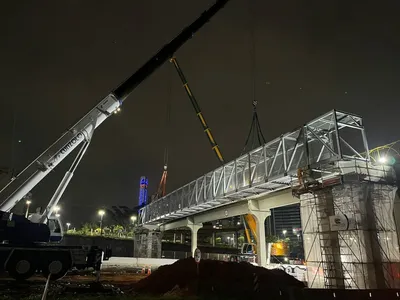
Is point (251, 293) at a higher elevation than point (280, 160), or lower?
lower

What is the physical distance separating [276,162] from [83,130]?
13.5 meters

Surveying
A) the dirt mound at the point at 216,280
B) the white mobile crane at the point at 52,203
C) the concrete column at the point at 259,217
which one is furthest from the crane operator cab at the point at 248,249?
the white mobile crane at the point at 52,203

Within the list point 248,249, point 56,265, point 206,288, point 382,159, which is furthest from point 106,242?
point 382,159

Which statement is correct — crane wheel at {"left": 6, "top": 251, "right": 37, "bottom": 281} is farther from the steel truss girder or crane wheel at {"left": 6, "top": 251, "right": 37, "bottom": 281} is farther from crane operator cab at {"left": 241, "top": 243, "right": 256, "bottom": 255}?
crane operator cab at {"left": 241, "top": 243, "right": 256, "bottom": 255}

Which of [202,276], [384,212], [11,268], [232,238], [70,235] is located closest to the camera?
[11,268]

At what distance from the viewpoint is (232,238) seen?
137m

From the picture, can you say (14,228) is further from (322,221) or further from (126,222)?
(126,222)

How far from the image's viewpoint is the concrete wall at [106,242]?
Answer: 79438 mm

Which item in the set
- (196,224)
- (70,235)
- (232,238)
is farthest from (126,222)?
(196,224)

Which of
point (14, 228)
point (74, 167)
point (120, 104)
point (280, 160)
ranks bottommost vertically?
point (14, 228)

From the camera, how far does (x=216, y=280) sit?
14648 mm

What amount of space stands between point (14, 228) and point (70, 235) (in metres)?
74.3

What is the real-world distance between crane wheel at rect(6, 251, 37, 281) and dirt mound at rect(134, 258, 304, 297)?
16.5ft

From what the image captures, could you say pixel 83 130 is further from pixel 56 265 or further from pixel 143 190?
pixel 143 190
